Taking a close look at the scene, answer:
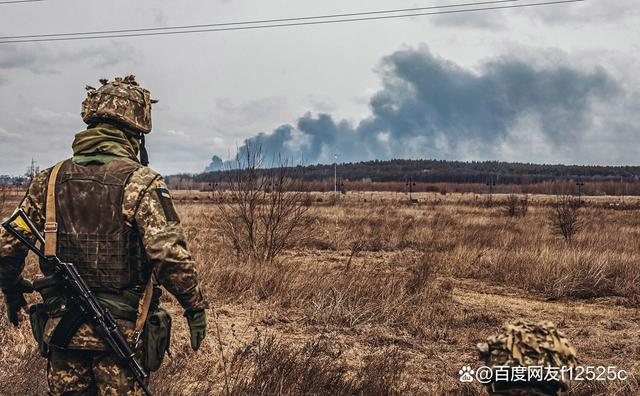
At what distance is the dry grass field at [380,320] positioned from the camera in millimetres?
3895

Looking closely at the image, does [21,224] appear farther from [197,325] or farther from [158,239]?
[197,325]

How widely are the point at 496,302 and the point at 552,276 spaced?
1.55 meters

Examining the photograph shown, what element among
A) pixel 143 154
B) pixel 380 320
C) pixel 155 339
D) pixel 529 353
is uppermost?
pixel 143 154

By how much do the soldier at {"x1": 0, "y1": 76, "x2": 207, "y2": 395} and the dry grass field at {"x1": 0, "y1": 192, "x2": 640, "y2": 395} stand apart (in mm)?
972

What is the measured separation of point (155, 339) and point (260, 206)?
21.8ft

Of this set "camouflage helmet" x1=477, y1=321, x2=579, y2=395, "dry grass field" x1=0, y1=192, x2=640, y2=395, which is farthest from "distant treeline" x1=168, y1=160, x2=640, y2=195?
"camouflage helmet" x1=477, y1=321, x2=579, y2=395

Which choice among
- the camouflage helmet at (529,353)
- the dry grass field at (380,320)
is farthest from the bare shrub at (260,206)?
the camouflage helmet at (529,353)

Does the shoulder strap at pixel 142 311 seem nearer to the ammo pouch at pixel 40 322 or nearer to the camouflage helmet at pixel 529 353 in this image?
the ammo pouch at pixel 40 322

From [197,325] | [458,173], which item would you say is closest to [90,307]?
[197,325]

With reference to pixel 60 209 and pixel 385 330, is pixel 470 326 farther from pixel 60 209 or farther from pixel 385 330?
pixel 60 209

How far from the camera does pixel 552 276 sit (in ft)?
29.3

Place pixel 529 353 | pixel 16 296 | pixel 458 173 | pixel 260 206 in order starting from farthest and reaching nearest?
pixel 458 173 < pixel 260 206 < pixel 16 296 < pixel 529 353

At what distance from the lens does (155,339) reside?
2.63 metres

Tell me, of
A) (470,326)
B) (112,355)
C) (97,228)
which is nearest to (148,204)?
(97,228)
